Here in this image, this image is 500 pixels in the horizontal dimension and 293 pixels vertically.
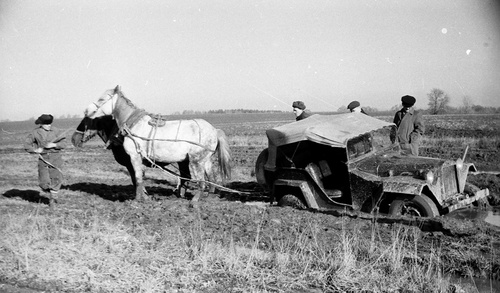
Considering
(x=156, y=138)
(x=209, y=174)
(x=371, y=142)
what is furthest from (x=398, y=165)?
(x=156, y=138)

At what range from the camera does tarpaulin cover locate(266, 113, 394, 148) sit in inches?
301

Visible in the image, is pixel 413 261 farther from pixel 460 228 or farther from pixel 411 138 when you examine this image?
pixel 411 138

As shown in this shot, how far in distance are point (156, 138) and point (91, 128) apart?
167 cm

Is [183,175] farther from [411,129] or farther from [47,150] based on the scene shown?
[411,129]

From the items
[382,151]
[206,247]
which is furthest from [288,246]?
[382,151]

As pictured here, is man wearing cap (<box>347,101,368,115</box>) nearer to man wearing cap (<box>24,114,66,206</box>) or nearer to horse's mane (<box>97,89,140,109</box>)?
horse's mane (<box>97,89,140,109</box>)

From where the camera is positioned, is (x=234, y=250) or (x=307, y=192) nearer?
(x=234, y=250)

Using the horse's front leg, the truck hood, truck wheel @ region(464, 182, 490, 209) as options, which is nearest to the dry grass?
the truck hood

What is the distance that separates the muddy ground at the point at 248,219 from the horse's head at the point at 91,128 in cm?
138

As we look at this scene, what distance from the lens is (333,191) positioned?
7.85m

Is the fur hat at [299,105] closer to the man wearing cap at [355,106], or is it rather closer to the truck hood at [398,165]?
the man wearing cap at [355,106]

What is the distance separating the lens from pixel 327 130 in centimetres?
786

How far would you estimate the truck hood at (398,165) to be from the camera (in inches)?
284

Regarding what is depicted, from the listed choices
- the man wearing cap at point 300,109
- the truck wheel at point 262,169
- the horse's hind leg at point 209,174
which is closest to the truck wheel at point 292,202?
the truck wheel at point 262,169
